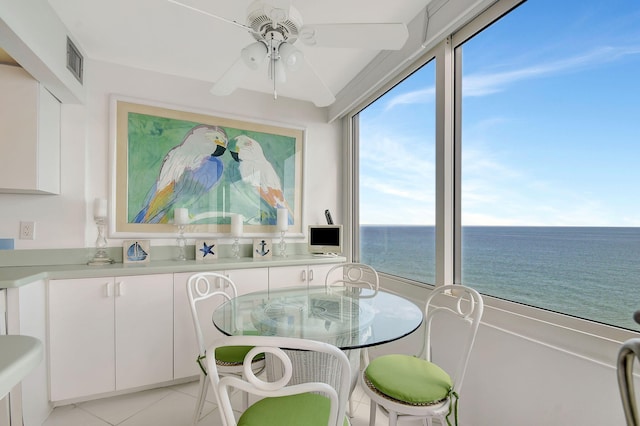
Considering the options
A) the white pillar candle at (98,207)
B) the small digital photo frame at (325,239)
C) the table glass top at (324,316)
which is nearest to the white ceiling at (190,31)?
the white pillar candle at (98,207)

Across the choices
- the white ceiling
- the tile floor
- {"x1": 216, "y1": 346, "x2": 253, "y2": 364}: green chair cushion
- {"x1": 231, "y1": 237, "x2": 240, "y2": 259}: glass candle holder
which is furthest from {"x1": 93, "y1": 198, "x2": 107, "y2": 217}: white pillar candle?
{"x1": 216, "y1": 346, "x2": 253, "y2": 364}: green chair cushion

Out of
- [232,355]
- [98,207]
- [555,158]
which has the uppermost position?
[555,158]

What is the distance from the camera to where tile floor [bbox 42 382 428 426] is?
1.77 metres

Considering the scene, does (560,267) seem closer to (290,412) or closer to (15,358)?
(290,412)

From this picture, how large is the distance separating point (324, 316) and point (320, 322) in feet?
0.30

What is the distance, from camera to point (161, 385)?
83.3 inches

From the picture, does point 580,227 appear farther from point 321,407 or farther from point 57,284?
point 57,284

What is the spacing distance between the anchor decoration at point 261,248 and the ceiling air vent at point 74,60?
71.3 inches

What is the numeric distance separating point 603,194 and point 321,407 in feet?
4.89

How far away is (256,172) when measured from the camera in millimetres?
2801

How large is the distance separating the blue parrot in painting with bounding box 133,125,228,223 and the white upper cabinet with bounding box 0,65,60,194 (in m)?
0.69

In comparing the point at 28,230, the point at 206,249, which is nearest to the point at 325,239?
the point at 206,249

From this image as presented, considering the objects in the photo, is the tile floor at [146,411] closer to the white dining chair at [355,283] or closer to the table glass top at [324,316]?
the white dining chair at [355,283]

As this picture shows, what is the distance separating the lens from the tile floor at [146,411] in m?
1.77
